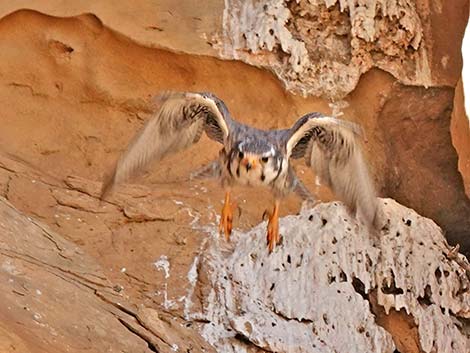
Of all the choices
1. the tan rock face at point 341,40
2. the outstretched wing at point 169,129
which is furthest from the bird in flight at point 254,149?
the tan rock face at point 341,40

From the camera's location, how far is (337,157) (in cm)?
543

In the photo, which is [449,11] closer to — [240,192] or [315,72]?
[315,72]

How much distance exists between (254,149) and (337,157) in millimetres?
530

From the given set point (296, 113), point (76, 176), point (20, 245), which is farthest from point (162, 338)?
point (296, 113)

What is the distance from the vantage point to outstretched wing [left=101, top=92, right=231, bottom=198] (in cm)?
525

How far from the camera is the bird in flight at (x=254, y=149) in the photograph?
518cm

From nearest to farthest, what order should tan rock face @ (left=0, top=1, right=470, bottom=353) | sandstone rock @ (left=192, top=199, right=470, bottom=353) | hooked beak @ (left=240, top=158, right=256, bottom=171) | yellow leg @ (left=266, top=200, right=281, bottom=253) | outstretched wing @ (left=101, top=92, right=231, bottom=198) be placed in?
hooked beak @ (left=240, top=158, right=256, bottom=171) < outstretched wing @ (left=101, top=92, right=231, bottom=198) < yellow leg @ (left=266, top=200, right=281, bottom=253) < sandstone rock @ (left=192, top=199, right=470, bottom=353) < tan rock face @ (left=0, top=1, right=470, bottom=353)

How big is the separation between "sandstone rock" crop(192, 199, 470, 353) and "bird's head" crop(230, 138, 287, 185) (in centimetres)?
97

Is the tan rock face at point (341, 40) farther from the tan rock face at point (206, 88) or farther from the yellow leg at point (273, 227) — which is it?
the yellow leg at point (273, 227)

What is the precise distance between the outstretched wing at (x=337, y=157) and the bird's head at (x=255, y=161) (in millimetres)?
155

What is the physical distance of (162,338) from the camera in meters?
5.26

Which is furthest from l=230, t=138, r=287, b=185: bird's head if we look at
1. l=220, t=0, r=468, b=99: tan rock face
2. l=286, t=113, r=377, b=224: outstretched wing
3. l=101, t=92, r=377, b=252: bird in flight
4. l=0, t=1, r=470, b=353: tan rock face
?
l=220, t=0, r=468, b=99: tan rock face

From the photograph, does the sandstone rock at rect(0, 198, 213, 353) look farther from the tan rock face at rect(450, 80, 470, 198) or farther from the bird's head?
the tan rock face at rect(450, 80, 470, 198)

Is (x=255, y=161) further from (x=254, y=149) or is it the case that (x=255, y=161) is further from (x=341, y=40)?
(x=341, y=40)
